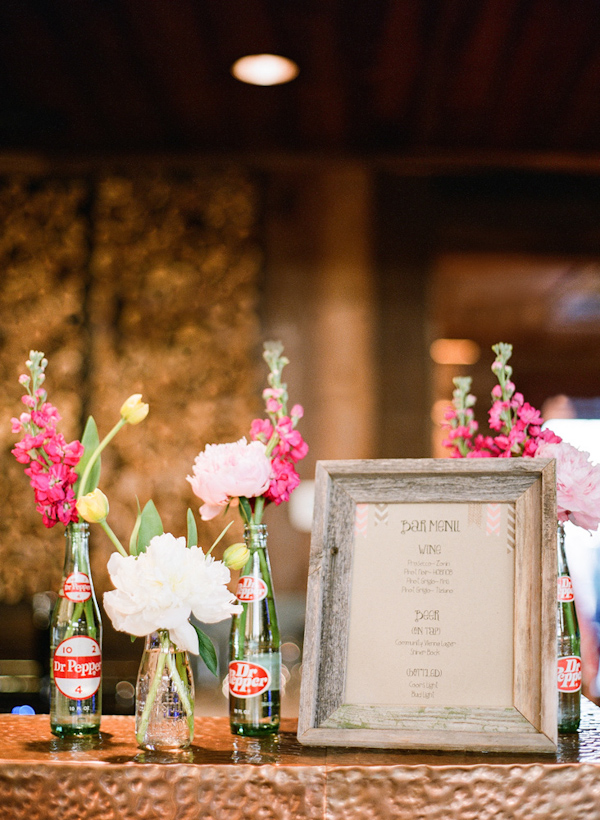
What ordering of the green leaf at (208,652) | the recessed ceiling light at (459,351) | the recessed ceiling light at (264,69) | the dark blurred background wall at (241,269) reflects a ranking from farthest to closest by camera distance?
the recessed ceiling light at (459,351), the dark blurred background wall at (241,269), the recessed ceiling light at (264,69), the green leaf at (208,652)

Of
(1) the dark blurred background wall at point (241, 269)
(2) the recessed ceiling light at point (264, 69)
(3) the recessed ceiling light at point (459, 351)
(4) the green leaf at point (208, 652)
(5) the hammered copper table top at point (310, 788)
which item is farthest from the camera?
(3) the recessed ceiling light at point (459, 351)

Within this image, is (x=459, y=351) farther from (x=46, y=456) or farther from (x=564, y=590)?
(x=46, y=456)

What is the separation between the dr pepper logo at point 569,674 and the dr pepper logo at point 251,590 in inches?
13.6

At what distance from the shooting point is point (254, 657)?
0.85 m

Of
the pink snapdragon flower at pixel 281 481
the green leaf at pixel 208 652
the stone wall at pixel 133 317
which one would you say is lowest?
the green leaf at pixel 208 652

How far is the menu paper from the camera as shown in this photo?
78 cm

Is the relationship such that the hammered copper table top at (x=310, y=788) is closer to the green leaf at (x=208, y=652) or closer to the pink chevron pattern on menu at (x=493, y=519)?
the green leaf at (x=208, y=652)

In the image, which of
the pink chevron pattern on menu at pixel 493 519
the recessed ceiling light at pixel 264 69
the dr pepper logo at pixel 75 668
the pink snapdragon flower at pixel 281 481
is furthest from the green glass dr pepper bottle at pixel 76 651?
the recessed ceiling light at pixel 264 69

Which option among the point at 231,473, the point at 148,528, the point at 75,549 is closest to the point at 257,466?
the point at 231,473

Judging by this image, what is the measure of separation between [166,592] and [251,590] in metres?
0.16

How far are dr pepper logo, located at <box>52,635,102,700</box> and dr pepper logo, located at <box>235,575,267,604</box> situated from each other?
0.18 metres

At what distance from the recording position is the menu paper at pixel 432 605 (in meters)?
0.78

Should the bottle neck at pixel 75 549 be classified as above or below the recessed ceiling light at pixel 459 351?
below

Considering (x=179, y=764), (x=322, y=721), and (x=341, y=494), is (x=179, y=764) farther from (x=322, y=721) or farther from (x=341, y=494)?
(x=341, y=494)
